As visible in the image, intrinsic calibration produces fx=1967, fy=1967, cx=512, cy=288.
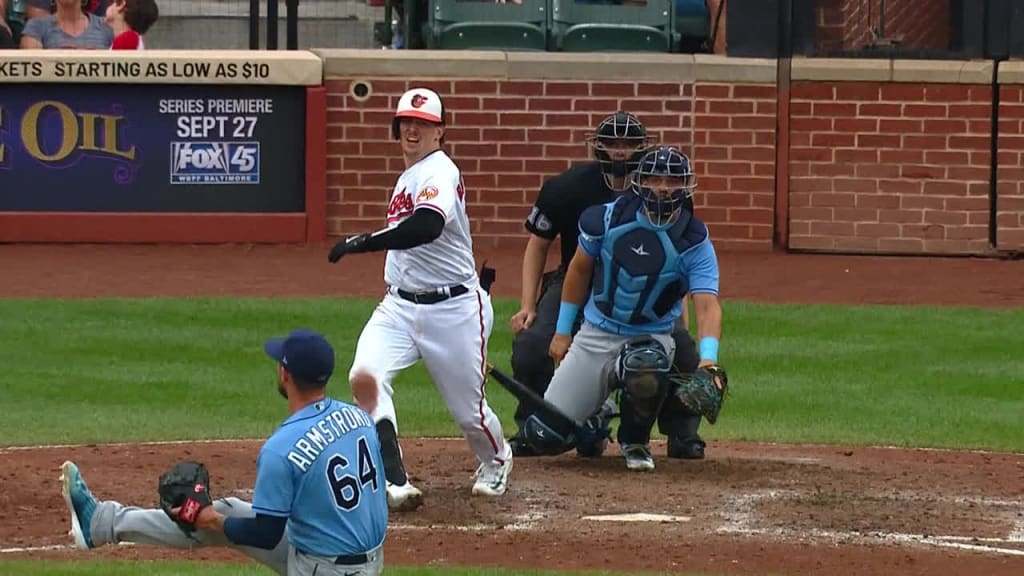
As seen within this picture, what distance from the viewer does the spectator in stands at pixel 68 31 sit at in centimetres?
1759

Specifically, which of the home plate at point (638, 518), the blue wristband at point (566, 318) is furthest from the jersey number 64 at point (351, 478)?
the blue wristband at point (566, 318)

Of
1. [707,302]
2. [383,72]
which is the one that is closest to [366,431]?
[707,302]

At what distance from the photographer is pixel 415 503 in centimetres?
823

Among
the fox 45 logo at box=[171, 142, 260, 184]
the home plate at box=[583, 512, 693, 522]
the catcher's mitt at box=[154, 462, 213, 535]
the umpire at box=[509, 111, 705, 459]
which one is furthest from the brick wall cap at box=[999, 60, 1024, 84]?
the catcher's mitt at box=[154, 462, 213, 535]

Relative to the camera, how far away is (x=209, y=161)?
17484 mm

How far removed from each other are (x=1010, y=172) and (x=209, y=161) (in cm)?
715

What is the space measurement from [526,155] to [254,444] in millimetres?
7874

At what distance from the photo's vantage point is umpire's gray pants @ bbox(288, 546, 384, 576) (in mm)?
5617

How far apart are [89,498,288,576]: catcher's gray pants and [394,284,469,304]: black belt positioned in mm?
2349

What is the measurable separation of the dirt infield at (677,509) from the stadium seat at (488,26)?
818cm

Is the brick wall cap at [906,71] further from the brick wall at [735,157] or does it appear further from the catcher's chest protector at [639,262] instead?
the catcher's chest protector at [639,262]

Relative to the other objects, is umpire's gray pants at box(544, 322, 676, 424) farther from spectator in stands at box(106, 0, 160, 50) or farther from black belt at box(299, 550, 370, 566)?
spectator in stands at box(106, 0, 160, 50)

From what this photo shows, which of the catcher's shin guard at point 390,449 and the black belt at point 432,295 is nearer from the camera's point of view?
the catcher's shin guard at point 390,449

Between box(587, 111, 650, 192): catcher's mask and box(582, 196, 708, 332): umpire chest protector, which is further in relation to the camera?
box(587, 111, 650, 192): catcher's mask
